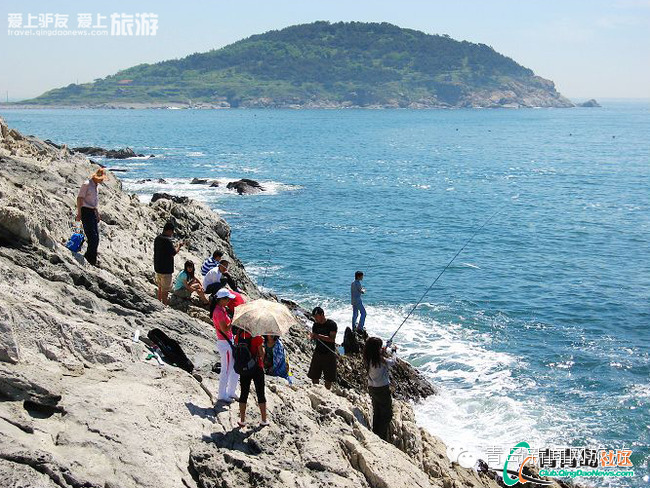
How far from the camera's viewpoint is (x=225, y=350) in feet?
32.4

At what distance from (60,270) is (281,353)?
158 inches

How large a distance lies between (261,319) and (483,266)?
2641 cm

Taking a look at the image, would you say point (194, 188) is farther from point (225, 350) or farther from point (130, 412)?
point (130, 412)

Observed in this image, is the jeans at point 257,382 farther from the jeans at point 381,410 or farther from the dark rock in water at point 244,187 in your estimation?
the dark rock in water at point 244,187

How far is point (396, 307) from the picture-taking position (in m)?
27.5

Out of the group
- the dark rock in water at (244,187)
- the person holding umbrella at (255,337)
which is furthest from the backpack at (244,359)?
the dark rock in water at (244,187)

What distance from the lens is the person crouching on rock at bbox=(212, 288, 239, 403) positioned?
9.86 meters

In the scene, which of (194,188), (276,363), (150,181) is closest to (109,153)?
(150,181)

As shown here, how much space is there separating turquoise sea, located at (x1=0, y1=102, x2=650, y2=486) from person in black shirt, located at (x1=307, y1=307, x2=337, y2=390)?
549 cm

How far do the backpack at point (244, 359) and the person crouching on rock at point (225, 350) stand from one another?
350mm

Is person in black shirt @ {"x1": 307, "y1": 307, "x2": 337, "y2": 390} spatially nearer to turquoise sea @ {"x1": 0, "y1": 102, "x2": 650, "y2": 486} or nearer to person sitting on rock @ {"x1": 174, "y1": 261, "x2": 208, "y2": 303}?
person sitting on rock @ {"x1": 174, "y1": 261, "x2": 208, "y2": 303}

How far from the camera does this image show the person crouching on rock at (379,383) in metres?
11.2

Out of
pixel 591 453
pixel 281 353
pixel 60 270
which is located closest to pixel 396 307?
pixel 591 453

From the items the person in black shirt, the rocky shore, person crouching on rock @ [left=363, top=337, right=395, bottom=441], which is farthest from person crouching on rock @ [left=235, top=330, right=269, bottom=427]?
the person in black shirt
